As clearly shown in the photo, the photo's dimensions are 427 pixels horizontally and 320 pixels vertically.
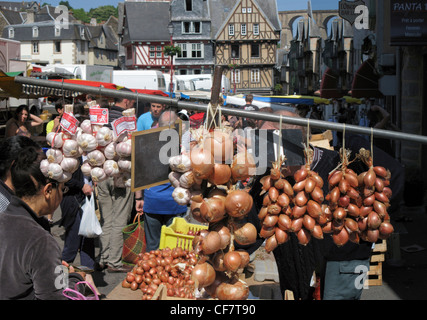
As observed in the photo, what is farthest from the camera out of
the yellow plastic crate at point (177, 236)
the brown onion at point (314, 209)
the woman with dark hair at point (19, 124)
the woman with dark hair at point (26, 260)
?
the woman with dark hair at point (19, 124)

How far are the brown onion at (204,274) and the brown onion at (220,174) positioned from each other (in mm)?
462

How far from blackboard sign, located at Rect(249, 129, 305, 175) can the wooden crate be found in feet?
10.8

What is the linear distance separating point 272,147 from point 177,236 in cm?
258

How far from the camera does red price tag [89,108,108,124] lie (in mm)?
3577

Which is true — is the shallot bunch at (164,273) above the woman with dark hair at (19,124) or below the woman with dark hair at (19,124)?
below

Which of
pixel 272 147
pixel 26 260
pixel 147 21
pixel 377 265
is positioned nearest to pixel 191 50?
pixel 147 21

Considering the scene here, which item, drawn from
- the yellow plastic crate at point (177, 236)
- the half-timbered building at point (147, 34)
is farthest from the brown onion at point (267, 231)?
the half-timbered building at point (147, 34)

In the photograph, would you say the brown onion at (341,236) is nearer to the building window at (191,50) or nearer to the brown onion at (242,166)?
the brown onion at (242,166)

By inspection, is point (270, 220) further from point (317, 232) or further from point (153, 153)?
point (153, 153)

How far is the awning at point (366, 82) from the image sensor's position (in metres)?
13.8

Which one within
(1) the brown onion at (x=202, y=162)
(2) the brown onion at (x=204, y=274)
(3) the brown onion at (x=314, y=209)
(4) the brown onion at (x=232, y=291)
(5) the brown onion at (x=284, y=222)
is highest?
(1) the brown onion at (x=202, y=162)

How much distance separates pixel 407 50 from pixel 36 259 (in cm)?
1049

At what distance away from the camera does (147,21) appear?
58.3 m
